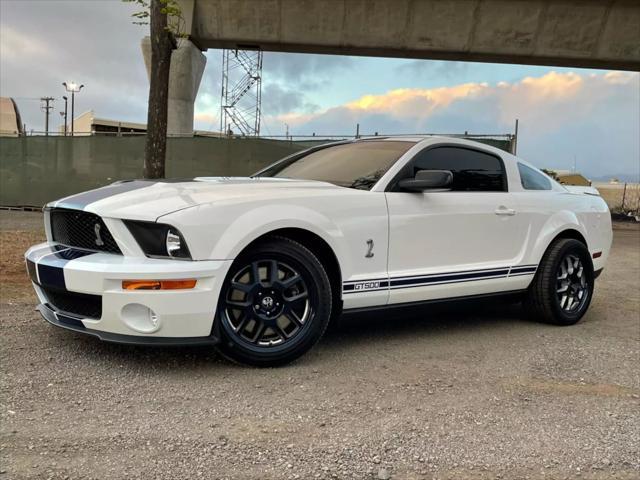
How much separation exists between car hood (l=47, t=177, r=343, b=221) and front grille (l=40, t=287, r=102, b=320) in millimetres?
487

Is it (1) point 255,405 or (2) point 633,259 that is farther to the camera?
(2) point 633,259

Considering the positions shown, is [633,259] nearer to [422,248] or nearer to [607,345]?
[607,345]

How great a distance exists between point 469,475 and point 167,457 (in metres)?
1.26

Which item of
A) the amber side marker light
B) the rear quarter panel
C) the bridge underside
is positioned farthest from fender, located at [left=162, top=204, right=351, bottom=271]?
the bridge underside

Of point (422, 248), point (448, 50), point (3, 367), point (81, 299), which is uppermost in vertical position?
point (448, 50)

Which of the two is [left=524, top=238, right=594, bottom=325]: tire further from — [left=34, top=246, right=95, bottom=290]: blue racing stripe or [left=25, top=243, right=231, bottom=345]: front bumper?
[left=34, top=246, right=95, bottom=290]: blue racing stripe

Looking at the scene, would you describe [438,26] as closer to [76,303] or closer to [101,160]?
[101,160]

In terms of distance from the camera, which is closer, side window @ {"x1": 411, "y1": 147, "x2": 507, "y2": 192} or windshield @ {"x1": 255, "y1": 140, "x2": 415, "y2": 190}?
windshield @ {"x1": 255, "y1": 140, "x2": 415, "y2": 190}

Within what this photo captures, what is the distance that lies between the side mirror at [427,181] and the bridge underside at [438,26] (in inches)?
466

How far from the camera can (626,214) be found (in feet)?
67.4

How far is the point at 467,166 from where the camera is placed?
4.64 metres

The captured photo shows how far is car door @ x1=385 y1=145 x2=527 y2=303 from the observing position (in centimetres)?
402

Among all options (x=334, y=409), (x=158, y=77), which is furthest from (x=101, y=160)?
(x=334, y=409)

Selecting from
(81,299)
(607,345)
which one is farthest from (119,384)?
(607,345)
